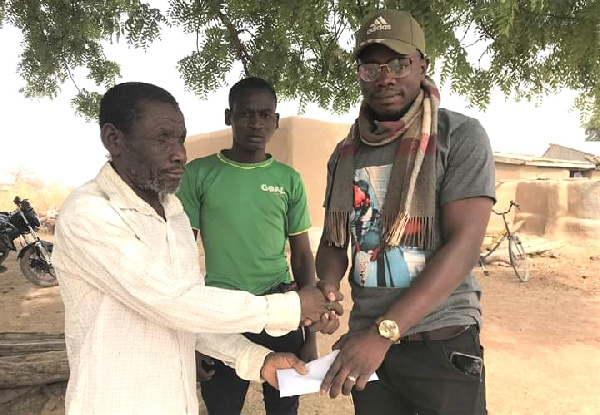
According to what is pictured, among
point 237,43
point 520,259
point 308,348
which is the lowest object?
point 520,259

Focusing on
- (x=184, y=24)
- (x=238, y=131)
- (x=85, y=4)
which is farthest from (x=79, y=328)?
(x=85, y=4)

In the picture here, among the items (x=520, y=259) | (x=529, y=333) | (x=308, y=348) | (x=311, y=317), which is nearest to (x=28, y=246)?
(x=308, y=348)

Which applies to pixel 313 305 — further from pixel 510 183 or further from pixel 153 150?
pixel 510 183

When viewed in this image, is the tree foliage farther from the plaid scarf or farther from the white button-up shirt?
the white button-up shirt

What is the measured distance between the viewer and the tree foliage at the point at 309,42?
7.47 ft

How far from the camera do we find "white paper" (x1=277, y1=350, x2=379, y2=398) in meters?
1.49

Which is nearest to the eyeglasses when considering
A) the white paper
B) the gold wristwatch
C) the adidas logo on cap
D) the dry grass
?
the adidas logo on cap

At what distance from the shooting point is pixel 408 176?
5.28 ft

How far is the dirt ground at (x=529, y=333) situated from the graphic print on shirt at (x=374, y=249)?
264cm

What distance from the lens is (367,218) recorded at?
69.9 inches

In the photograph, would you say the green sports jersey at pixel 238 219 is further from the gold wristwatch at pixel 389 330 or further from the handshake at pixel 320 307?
the gold wristwatch at pixel 389 330

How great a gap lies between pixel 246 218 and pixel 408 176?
0.98m

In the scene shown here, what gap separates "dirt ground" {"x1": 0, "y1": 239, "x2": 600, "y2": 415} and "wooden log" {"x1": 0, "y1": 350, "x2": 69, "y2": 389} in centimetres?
29

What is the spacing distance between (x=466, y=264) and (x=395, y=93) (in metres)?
0.61
